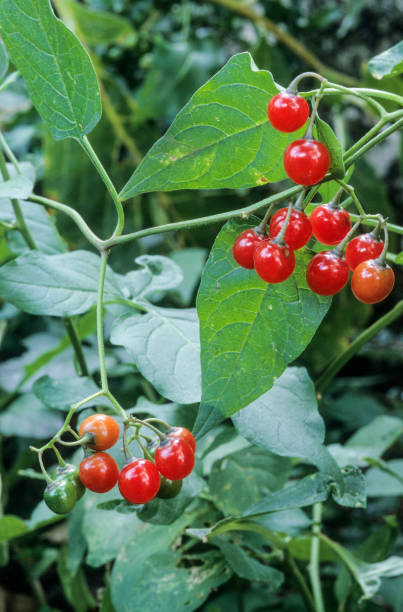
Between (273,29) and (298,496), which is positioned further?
(273,29)

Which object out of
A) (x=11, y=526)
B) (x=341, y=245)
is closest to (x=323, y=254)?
(x=341, y=245)

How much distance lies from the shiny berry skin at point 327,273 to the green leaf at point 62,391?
0.27 meters

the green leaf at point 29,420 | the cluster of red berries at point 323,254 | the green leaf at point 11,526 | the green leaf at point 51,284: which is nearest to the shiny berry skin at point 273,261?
the cluster of red berries at point 323,254

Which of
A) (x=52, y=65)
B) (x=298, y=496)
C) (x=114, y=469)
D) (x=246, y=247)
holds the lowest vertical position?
(x=298, y=496)

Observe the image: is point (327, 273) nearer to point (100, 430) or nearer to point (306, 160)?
point (306, 160)

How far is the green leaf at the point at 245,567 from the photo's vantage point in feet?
1.99

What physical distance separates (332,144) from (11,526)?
588 millimetres

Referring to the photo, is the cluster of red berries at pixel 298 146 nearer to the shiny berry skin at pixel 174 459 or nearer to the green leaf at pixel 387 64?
the green leaf at pixel 387 64

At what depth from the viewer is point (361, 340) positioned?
657 millimetres

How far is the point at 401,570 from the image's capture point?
2.16 ft

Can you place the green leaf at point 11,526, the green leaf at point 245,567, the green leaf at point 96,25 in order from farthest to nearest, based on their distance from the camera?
the green leaf at point 96,25 < the green leaf at point 11,526 < the green leaf at point 245,567

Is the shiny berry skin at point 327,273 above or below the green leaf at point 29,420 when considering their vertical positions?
above

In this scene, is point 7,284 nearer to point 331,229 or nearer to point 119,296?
point 119,296

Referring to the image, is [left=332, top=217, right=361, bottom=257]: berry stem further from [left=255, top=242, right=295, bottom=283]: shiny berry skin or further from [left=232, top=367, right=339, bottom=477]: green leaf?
[left=232, top=367, right=339, bottom=477]: green leaf
